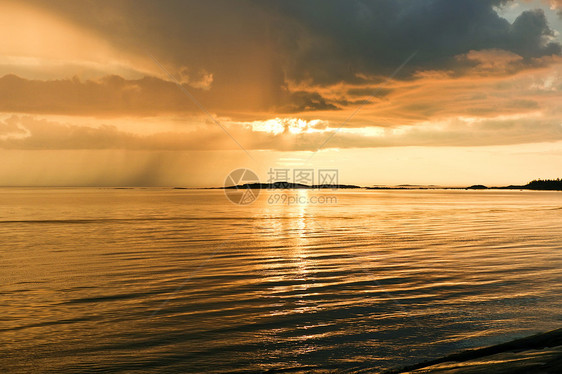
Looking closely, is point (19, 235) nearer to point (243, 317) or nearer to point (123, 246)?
point (123, 246)

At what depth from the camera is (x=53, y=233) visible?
123 ft

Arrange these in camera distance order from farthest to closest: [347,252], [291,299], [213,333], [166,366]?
1. [347,252]
2. [291,299]
3. [213,333]
4. [166,366]

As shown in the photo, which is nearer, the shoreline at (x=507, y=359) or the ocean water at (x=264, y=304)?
the shoreline at (x=507, y=359)

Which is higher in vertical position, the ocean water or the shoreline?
the shoreline

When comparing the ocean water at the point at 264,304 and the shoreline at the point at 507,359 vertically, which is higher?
the shoreline at the point at 507,359

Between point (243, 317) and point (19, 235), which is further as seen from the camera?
point (19, 235)

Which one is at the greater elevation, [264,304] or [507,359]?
[507,359]

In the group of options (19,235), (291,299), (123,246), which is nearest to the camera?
(291,299)

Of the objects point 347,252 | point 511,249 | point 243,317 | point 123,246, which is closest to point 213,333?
point 243,317

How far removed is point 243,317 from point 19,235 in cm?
3088

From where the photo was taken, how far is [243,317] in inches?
518

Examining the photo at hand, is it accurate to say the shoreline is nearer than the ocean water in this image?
Yes

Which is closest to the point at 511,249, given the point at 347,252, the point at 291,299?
the point at 347,252

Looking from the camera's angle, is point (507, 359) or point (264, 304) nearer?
point (507, 359)
